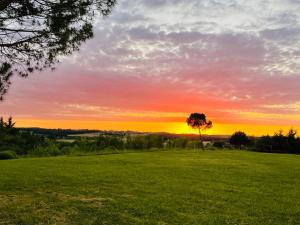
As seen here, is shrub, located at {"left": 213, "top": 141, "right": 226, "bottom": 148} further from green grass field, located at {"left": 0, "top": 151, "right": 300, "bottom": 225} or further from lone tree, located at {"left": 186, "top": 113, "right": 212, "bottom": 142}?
green grass field, located at {"left": 0, "top": 151, "right": 300, "bottom": 225}

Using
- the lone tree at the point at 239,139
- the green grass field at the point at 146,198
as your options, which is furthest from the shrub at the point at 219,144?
the green grass field at the point at 146,198

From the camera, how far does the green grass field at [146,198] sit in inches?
333

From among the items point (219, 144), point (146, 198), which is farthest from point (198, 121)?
point (146, 198)

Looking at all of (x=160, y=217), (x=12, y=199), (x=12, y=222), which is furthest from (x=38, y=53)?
(x=160, y=217)

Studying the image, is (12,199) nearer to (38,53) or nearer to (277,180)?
(38,53)

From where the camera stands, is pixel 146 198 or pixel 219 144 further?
pixel 219 144

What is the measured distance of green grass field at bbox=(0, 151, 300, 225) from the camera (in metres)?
Answer: 8.47

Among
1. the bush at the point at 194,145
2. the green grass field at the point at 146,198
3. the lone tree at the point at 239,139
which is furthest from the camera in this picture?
the lone tree at the point at 239,139

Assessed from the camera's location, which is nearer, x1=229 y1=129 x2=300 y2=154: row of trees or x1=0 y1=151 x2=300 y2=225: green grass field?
x1=0 y1=151 x2=300 y2=225: green grass field

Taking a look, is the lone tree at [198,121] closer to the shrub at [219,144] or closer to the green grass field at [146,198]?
the shrub at [219,144]

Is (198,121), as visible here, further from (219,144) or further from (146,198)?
(146,198)

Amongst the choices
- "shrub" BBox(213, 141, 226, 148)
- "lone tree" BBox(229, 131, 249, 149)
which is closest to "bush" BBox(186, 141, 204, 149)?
"shrub" BBox(213, 141, 226, 148)

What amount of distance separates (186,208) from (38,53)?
5.54m

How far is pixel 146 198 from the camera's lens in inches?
416
